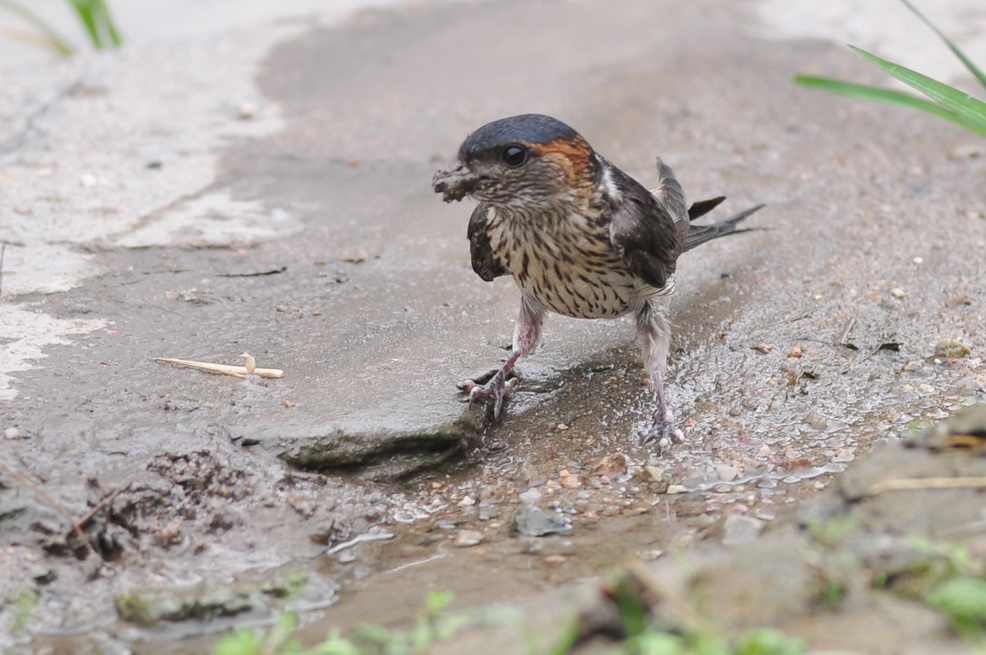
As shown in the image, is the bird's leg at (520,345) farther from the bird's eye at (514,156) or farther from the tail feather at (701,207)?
the tail feather at (701,207)

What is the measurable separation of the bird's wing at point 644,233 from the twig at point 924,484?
1.73 m

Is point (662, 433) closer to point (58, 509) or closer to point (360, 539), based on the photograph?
point (360, 539)

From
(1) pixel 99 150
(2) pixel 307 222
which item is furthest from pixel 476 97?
(1) pixel 99 150

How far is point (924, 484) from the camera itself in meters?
2.81

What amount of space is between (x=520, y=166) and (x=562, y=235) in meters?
0.34

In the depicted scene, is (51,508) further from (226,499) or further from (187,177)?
(187,177)

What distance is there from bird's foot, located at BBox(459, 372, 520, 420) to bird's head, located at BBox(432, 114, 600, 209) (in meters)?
0.72

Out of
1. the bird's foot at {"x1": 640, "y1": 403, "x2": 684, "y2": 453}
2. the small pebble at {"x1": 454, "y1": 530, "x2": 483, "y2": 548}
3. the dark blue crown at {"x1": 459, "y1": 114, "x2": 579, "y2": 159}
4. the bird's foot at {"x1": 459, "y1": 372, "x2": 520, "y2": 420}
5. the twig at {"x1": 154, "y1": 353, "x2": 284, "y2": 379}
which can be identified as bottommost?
the bird's foot at {"x1": 640, "y1": 403, "x2": 684, "y2": 453}

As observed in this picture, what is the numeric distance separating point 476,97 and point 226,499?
446 centimetres

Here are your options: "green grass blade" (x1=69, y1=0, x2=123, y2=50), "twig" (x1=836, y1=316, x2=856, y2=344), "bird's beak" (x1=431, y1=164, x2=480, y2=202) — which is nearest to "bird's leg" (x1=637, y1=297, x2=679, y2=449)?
"twig" (x1=836, y1=316, x2=856, y2=344)

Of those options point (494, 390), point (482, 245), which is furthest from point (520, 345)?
point (482, 245)

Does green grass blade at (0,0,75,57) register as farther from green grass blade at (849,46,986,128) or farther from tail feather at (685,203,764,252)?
green grass blade at (849,46,986,128)

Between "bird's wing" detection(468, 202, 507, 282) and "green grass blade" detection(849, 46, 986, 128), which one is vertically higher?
"green grass blade" detection(849, 46, 986, 128)

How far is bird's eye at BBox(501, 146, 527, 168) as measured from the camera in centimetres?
414
